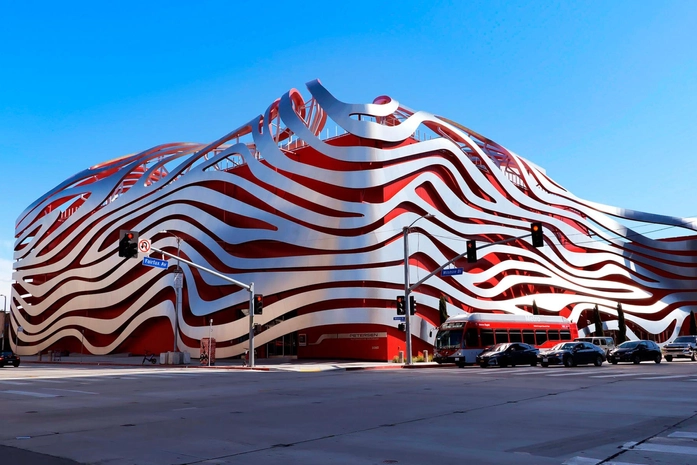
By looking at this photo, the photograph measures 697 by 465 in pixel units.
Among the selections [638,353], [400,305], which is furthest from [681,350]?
[400,305]

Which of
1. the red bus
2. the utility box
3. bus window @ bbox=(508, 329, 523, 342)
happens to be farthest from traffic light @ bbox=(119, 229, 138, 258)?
bus window @ bbox=(508, 329, 523, 342)

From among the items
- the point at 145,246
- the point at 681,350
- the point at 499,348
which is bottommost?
the point at 681,350

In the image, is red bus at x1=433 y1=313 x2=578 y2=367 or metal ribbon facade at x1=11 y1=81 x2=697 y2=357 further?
metal ribbon facade at x1=11 y1=81 x2=697 y2=357

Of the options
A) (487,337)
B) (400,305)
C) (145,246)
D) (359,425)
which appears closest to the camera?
(359,425)

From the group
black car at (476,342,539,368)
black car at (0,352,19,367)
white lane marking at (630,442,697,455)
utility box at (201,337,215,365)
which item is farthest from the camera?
black car at (0,352,19,367)

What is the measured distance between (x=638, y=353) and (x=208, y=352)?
29226mm

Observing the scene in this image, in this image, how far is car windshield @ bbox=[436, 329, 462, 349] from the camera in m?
40.4

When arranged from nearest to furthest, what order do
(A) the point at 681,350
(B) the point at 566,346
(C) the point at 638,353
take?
1. (B) the point at 566,346
2. (C) the point at 638,353
3. (A) the point at 681,350

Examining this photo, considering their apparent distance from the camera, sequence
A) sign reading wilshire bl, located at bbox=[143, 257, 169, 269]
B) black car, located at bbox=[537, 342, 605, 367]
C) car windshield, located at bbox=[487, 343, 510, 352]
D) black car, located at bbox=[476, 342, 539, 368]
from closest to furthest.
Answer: sign reading wilshire bl, located at bbox=[143, 257, 169, 269]
black car, located at bbox=[537, 342, 605, 367]
black car, located at bbox=[476, 342, 539, 368]
car windshield, located at bbox=[487, 343, 510, 352]

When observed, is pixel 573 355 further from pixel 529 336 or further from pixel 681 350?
pixel 681 350

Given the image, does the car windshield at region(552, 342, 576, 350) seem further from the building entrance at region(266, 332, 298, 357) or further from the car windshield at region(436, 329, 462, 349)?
the building entrance at region(266, 332, 298, 357)

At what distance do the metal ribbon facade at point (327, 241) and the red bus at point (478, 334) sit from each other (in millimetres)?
7792

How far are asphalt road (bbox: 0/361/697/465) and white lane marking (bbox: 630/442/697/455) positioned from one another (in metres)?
0.02

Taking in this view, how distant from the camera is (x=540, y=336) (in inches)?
1762
